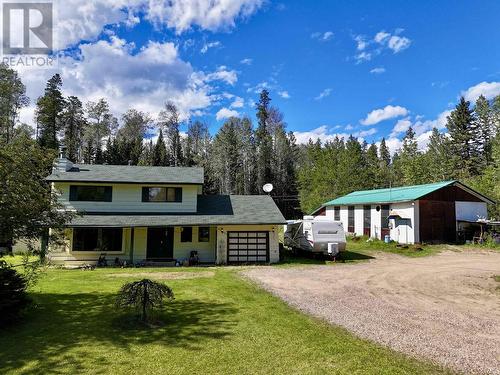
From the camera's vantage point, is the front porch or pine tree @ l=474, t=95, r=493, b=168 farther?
pine tree @ l=474, t=95, r=493, b=168

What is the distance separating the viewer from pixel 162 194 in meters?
22.4

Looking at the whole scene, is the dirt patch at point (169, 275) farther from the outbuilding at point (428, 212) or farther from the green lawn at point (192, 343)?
the outbuilding at point (428, 212)

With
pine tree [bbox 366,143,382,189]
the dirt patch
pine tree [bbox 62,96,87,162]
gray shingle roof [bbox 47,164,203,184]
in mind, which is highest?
pine tree [bbox 62,96,87,162]

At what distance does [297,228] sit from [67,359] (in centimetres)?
1955

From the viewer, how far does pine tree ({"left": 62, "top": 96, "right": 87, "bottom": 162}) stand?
54125 mm

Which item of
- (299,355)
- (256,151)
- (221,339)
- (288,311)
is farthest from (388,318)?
(256,151)

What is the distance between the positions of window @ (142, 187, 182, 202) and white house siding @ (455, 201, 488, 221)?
2336cm

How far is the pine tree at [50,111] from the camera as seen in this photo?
1925 inches

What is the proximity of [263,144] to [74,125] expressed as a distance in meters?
31.8

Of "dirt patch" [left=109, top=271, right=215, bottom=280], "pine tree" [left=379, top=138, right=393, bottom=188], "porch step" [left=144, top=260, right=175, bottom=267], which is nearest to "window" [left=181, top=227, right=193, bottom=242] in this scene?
"porch step" [left=144, top=260, right=175, bottom=267]

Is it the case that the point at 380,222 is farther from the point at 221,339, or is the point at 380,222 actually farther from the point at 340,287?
the point at 221,339

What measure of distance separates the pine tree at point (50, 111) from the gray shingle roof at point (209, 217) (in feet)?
111

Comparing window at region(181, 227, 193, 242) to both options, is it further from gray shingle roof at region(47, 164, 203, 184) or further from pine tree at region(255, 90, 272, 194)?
pine tree at region(255, 90, 272, 194)

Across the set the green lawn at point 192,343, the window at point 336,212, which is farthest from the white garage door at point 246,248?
the window at point 336,212
